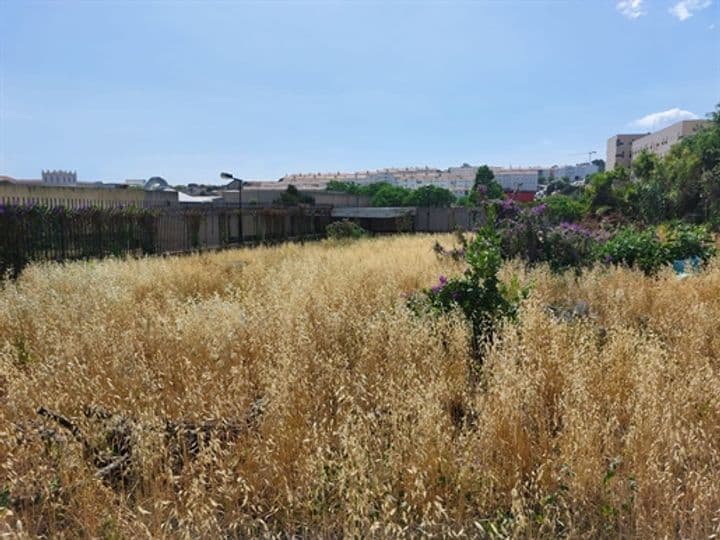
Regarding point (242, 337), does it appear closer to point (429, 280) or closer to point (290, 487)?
point (290, 487)

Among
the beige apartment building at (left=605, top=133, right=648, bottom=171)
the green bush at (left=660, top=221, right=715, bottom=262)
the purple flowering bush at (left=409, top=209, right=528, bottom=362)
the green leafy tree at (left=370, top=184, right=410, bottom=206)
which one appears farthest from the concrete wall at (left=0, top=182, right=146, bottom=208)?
the beige apartment building at (left=605, top=133, right=648, bottom=171)

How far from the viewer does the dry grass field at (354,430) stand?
68.8 inches

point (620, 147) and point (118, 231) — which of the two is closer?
point (118, 231)

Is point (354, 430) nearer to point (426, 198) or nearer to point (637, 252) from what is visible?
point (637, 252)

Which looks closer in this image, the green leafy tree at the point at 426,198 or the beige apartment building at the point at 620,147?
the green leafy tree at the point at 426,198

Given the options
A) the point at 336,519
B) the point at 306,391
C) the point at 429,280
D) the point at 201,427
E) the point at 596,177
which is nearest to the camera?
the point at 336,519

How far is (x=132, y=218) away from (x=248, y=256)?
3533 mm

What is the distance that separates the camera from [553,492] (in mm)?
1927

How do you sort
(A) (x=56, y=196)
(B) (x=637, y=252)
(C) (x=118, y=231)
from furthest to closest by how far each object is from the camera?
(A) (x=56, y=196), (C) (x=118, y=231), (B) (x=637, y=252)

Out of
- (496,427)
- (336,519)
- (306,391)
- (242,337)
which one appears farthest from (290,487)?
(242,337)

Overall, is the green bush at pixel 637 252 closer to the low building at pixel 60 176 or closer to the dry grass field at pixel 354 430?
the dry grass field at pixel 354 430

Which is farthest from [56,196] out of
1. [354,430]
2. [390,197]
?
[390,197]

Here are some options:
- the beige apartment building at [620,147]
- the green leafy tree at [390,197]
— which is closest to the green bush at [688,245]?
the green leafy tree at [390,197]

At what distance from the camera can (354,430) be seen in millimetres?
1995
